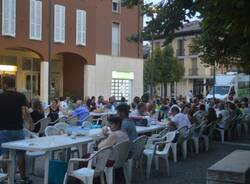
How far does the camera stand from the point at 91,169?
773 cm

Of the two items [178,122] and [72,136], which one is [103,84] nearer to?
[178,122]

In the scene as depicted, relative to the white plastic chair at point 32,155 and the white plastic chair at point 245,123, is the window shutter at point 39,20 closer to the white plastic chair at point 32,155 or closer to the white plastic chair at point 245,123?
the white plastic chair at point 245,123

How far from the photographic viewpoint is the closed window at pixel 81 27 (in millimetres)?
36125

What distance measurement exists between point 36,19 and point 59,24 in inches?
93.1

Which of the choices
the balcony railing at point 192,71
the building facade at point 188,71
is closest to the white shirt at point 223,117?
the building facade at point 188,71

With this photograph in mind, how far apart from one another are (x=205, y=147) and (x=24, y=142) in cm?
796

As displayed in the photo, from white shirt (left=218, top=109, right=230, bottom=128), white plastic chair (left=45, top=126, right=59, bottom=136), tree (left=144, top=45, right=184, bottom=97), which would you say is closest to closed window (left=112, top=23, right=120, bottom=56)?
tree (left=144, top=45, right=184, bottom=97)

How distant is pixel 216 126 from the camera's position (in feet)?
57.5

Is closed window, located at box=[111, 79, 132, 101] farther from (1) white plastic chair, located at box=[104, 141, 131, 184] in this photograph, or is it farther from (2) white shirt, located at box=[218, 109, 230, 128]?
(1) white plastic chair, located at box=[104, 141, 131, 184]

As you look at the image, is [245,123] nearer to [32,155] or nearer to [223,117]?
[223,117]

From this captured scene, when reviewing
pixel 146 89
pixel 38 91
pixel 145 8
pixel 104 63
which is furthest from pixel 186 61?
pixel 145 8

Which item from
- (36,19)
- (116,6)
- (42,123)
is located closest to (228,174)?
(42,123)

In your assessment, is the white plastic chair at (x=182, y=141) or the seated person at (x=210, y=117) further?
the seated person at (x=210, y=117)

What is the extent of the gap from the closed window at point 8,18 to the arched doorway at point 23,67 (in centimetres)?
212
